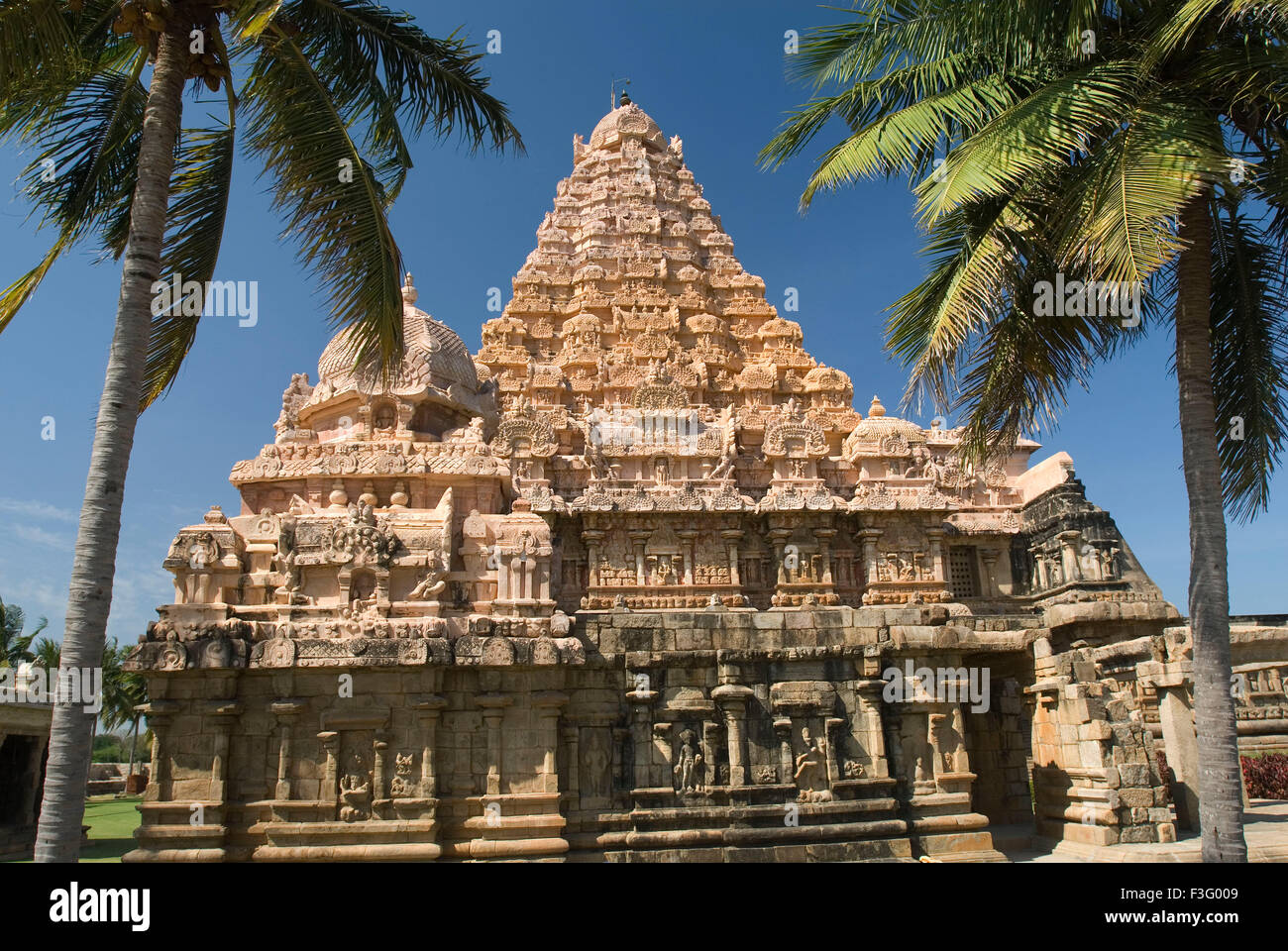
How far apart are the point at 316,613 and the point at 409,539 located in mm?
1944

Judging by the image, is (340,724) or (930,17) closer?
(930,17)

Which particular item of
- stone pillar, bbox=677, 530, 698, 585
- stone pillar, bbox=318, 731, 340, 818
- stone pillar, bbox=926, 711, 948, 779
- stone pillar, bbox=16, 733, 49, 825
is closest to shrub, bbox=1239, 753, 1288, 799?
stone pillar, bbox=926, 711, 948, 779

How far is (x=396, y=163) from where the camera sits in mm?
11453

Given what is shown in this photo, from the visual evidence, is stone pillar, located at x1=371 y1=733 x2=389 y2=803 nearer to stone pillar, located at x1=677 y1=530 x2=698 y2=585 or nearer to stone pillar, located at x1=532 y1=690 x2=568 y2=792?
stone pillar, located at x1=532 y1=690 x2=568 y2=792

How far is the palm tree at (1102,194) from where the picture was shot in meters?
8.45

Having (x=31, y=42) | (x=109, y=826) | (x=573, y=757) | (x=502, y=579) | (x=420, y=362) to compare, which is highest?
(x=420, y=362)

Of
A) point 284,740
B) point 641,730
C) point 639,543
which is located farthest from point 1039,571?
point 284,740

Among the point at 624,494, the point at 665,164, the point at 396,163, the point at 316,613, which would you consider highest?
the point at 665,164

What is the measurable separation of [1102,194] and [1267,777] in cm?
1752

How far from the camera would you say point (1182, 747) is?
1539 centimetres

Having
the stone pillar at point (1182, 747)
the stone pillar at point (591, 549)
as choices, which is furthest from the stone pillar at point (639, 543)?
the stone pillar at point (1182, 747)

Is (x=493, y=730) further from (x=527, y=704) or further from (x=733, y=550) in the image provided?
(x=733, y=550)
